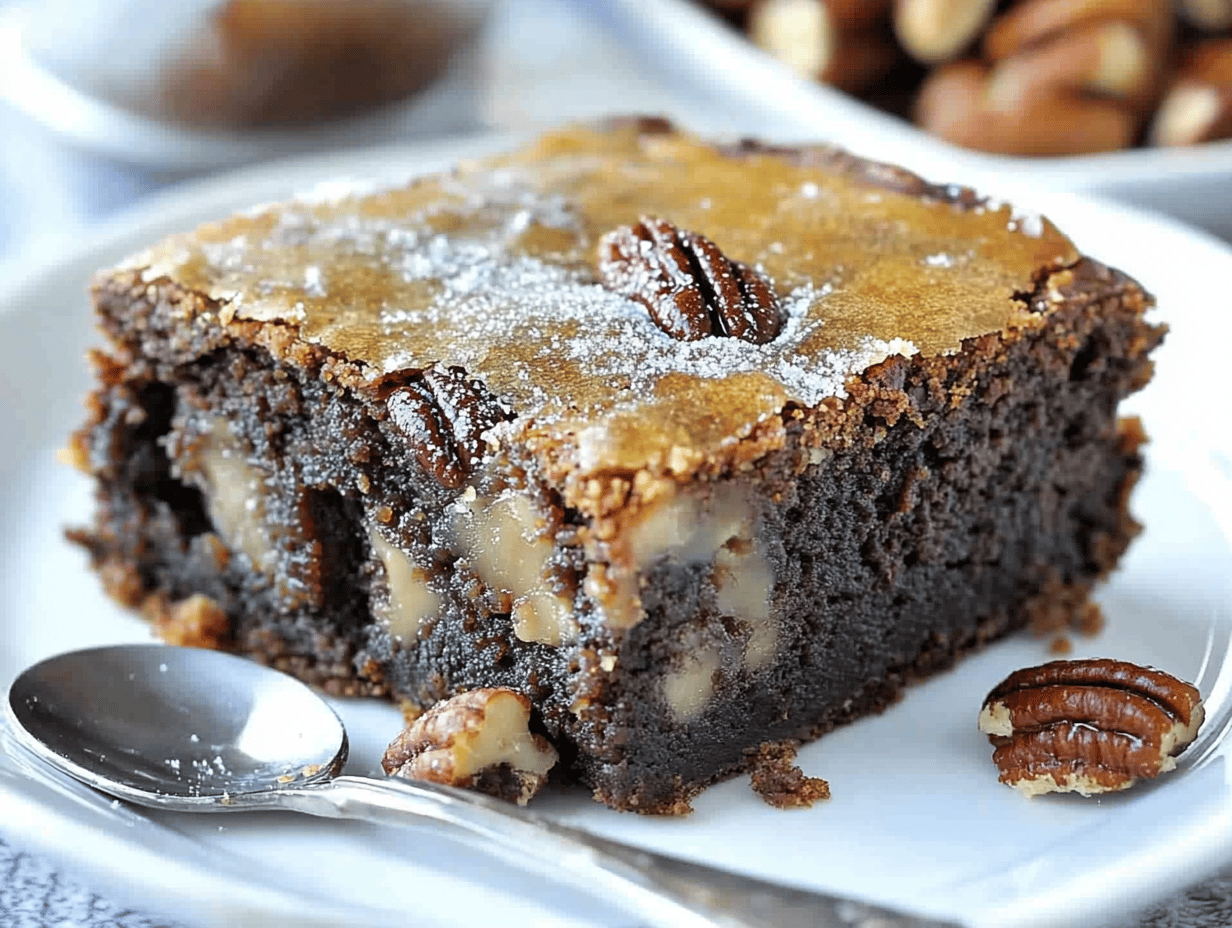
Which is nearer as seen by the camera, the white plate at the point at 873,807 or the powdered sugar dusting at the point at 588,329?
the white plate at the point at 873,807

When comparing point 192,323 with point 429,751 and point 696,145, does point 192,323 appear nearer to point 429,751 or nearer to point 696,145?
point 429,751

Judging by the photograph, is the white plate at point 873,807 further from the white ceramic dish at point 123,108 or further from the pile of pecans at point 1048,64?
the white ceramic dish at point 123,108

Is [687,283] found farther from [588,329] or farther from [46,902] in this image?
[46,902]

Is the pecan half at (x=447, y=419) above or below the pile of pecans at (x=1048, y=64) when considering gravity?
below

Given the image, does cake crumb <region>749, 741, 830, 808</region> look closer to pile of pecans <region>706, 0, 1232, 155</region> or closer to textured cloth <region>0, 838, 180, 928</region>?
textured cloth <region>0, 838, 180, 928</region>

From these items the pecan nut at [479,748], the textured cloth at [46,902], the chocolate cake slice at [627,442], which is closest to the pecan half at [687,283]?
the chocolate cake slice at [627,442]

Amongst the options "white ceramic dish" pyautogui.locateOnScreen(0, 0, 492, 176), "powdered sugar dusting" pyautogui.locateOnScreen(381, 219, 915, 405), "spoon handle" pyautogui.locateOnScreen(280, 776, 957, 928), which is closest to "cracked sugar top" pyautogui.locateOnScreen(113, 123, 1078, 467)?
"powdered sugar dusting" pyautogui.locateOnScreen(381, 219, 915, 405)

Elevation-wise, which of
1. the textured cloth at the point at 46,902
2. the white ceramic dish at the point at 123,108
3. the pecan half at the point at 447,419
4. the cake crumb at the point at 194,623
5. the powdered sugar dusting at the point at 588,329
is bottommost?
the textured cloth at the point at 46,902
